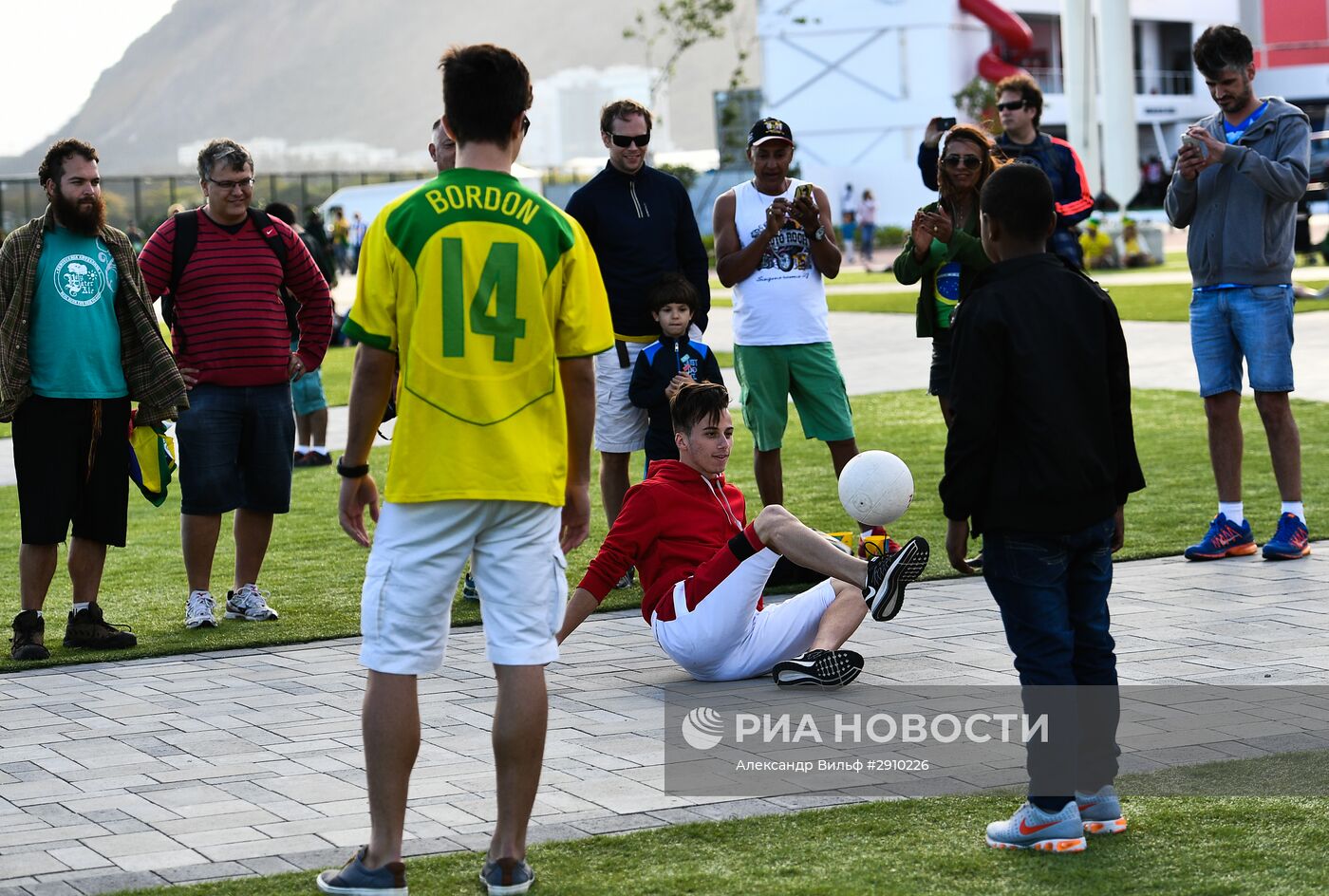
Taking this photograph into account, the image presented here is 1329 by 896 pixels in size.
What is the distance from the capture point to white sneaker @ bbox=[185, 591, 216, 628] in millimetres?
7758

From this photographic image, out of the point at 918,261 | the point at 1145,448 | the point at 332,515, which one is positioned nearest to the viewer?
the point at 918,261

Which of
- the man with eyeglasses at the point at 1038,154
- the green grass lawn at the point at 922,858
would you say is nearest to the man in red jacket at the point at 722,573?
the green grass lawn at the point at 922,858

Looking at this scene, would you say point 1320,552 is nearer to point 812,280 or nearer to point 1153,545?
point 1153,545

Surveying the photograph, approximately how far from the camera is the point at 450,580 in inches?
162

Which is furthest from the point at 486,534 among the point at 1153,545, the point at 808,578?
the point at 1153,545

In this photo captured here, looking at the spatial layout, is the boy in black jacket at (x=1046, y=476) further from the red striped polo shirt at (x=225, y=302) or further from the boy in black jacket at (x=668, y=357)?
the red striped polo shirt at (x=225, y=302)

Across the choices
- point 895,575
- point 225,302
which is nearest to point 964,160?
point 895,575

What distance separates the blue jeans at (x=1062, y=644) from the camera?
4285 mm

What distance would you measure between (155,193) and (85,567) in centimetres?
6303

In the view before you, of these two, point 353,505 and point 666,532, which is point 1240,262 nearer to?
point 666,532

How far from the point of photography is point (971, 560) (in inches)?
334

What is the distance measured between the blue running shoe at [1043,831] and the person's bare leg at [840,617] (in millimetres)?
1882

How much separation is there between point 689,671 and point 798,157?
58743 millimetres

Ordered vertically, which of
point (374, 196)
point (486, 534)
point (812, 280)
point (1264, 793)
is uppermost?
point (374, 196)
